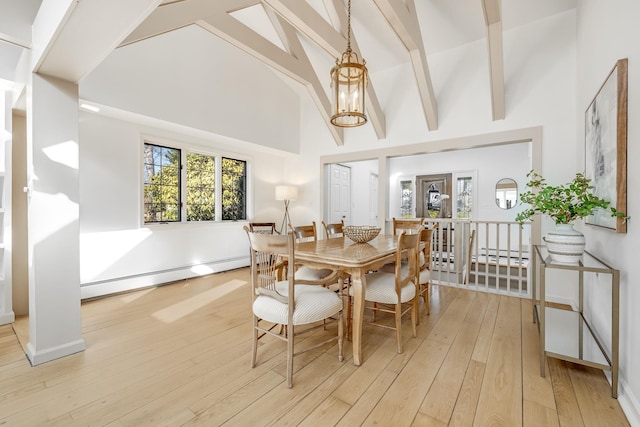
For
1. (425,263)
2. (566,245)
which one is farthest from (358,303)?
(566,245)

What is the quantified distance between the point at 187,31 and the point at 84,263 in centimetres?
324

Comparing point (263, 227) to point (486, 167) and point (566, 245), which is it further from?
point (486, 167)

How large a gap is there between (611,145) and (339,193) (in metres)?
4.74

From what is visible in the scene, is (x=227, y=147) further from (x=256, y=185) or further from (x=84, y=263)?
(x=84, y=263)

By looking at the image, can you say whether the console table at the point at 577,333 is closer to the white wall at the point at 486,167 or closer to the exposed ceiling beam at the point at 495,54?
the exposed ceiling beam at the point at 495,54

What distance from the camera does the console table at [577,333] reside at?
1586 mm

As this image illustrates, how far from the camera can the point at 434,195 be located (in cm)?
718

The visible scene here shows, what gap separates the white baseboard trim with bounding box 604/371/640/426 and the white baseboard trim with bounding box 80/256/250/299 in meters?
4.53

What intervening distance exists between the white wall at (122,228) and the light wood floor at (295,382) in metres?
0.93

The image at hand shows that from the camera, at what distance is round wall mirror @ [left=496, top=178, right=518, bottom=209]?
6.24m

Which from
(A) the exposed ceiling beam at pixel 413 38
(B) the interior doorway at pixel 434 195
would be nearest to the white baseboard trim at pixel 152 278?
(A) the exposed ceiling beam at pixel 413 38

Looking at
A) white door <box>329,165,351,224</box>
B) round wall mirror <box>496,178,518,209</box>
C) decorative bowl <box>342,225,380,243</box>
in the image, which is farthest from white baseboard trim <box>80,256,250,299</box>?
round wall mirror <box>496,178,518,209</box>

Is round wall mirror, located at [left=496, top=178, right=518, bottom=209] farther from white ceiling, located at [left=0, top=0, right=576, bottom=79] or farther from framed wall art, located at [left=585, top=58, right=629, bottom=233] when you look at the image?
framed wall art, located at [left=585, top=58, right=629, bottom=233]

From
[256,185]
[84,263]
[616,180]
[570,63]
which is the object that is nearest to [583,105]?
[570,63]
